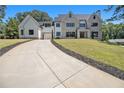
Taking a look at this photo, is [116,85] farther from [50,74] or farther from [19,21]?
[19,21]

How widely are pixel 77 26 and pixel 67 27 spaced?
5.18 feet

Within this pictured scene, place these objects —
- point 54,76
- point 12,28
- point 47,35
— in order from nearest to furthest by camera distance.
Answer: point 54,76
point 12,28
point 47,35

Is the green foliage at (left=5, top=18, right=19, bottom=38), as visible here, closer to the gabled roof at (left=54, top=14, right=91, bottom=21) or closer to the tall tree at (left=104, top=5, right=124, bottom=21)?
the gabled roof at (left=54, top=14, right=91, bottom=21)

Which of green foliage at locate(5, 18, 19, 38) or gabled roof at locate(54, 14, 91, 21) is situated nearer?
green foliage at locate(5, 18, 19, 38)

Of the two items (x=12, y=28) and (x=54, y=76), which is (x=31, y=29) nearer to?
(x=12, y=28)

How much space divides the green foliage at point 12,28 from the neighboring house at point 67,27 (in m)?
1.30

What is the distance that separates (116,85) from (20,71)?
3990mm

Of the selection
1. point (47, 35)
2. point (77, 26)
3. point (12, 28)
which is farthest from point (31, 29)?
point (77, 26)

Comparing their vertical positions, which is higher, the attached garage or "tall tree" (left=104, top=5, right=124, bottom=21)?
"tall tree" (left=104, top=5, right=124, bottom=21)

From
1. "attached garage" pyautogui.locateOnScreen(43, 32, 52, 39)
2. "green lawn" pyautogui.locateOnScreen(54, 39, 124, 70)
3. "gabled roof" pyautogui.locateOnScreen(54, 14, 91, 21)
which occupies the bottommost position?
"green lawn" pyautogui.locateOnScreen(54, 39, 124, 70)

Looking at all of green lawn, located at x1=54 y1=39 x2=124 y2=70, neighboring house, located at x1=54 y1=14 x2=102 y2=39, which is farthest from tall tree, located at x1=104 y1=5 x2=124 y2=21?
neighboring house, located at x1=54 y1=14 x2=102 y2=39

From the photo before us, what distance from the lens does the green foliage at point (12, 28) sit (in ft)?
114

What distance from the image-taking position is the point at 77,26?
38562 mm

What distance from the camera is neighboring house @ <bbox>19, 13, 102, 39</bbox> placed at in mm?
34281
